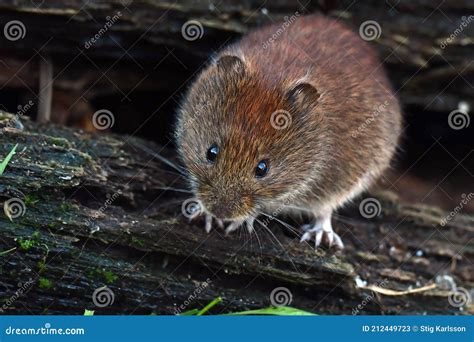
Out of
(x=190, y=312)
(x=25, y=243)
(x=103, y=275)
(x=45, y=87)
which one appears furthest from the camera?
(x=45, y=87)

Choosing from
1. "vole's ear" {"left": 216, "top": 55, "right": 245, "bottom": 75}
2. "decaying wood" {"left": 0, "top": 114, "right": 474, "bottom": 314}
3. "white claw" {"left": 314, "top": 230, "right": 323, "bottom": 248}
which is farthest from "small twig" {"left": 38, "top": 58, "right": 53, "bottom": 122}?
"white claw" {"left": 314, "top": 230, "right": 323, "bottom": 248}

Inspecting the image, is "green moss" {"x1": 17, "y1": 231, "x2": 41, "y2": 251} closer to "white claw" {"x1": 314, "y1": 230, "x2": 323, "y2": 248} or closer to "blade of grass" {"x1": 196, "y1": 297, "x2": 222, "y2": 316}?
"blade of grass" {"x1": 196, "y1": 297, "x2": 222, "y2": 316}

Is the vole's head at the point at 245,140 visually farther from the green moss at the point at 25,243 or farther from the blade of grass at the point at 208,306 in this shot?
the green moss at the point at 25,243

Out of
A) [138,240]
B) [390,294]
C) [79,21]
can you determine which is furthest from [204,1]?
[390,294]

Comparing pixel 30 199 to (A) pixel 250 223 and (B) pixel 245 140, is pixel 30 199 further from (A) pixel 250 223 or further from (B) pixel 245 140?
(A) pixel 250 223

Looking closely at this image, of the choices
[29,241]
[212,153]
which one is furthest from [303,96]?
[29,241]

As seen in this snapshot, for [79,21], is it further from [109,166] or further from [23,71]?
[109,166]

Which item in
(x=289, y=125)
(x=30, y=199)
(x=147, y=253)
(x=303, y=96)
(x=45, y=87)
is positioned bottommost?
(x=147, y=253)
